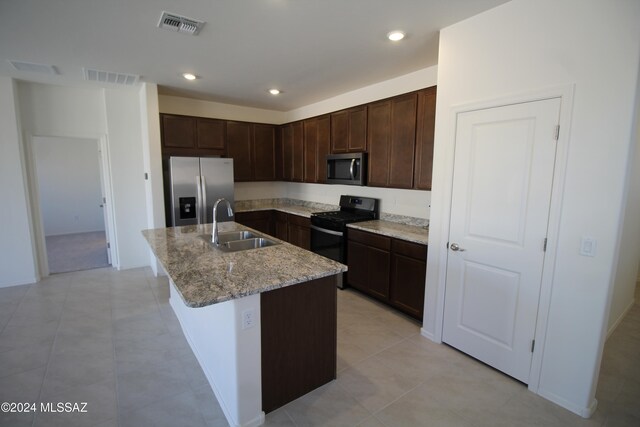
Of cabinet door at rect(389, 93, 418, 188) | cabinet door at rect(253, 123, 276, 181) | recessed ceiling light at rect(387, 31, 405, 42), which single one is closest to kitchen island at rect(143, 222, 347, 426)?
cabinet door at rect(389, 93, 418, 188)

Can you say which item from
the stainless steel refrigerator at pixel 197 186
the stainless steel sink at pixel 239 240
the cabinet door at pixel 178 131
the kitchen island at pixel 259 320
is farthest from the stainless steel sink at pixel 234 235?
the cabinet door at pixel 178 131

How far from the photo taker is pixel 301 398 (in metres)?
2.08

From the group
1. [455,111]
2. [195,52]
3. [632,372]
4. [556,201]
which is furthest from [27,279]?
Answer: [632,372]

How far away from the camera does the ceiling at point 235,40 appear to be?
214 centimetres

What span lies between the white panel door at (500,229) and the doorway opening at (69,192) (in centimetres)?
663

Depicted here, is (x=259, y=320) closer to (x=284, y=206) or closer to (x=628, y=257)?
(x=628, y=257)

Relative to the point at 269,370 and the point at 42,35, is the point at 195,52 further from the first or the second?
the point at 269,370

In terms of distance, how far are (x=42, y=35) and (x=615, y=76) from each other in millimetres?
4132

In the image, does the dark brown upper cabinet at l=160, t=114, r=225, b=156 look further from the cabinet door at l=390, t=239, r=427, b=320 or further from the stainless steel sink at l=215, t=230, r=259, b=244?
the cabinet door at l=390, t=239, r=427, b=320

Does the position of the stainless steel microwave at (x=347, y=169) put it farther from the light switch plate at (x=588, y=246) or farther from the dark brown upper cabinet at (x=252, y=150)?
the light switch plate at (x=588, y=246)

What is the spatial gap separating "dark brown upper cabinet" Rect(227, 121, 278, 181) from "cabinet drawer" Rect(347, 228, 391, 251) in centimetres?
232

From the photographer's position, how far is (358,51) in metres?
2.91

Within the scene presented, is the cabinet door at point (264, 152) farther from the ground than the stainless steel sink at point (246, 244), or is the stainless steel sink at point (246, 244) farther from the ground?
the cabinet door at point (264, 152)

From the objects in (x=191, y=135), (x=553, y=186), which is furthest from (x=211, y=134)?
(x=553, y=186)
